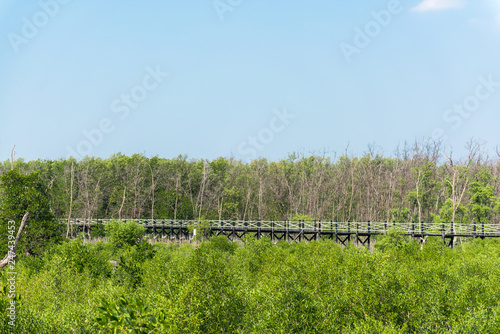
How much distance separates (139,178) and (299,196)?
22738mm

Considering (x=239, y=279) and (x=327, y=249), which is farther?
(x=327, y=249)

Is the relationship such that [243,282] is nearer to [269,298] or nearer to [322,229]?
[269,298]

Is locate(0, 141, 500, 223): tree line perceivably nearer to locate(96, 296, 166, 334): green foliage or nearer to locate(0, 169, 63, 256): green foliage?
locate(0, 169, 63, 256): green foliage

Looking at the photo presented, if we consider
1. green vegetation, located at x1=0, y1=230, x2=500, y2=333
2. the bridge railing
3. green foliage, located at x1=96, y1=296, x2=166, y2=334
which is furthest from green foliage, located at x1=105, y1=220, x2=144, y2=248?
green foliage, located at x1=96, y1=296, x2=166, y2=334

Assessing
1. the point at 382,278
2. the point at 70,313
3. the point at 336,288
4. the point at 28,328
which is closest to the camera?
the point at 28,328

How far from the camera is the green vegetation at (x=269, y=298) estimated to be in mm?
12523

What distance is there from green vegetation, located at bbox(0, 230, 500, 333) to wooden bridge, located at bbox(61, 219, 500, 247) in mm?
14956

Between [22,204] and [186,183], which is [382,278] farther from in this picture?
[186,183]

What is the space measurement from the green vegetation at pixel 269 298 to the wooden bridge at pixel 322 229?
14956mm

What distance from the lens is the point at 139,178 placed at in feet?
209

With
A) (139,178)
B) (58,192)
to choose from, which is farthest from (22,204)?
(139,178)

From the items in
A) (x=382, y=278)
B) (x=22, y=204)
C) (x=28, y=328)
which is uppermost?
(x=22, y=204)

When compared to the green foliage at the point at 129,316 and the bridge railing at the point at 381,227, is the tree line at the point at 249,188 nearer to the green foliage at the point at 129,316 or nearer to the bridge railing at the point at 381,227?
the bridge railing at the point at 381,227

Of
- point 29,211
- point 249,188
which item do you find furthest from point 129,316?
point 249,188
